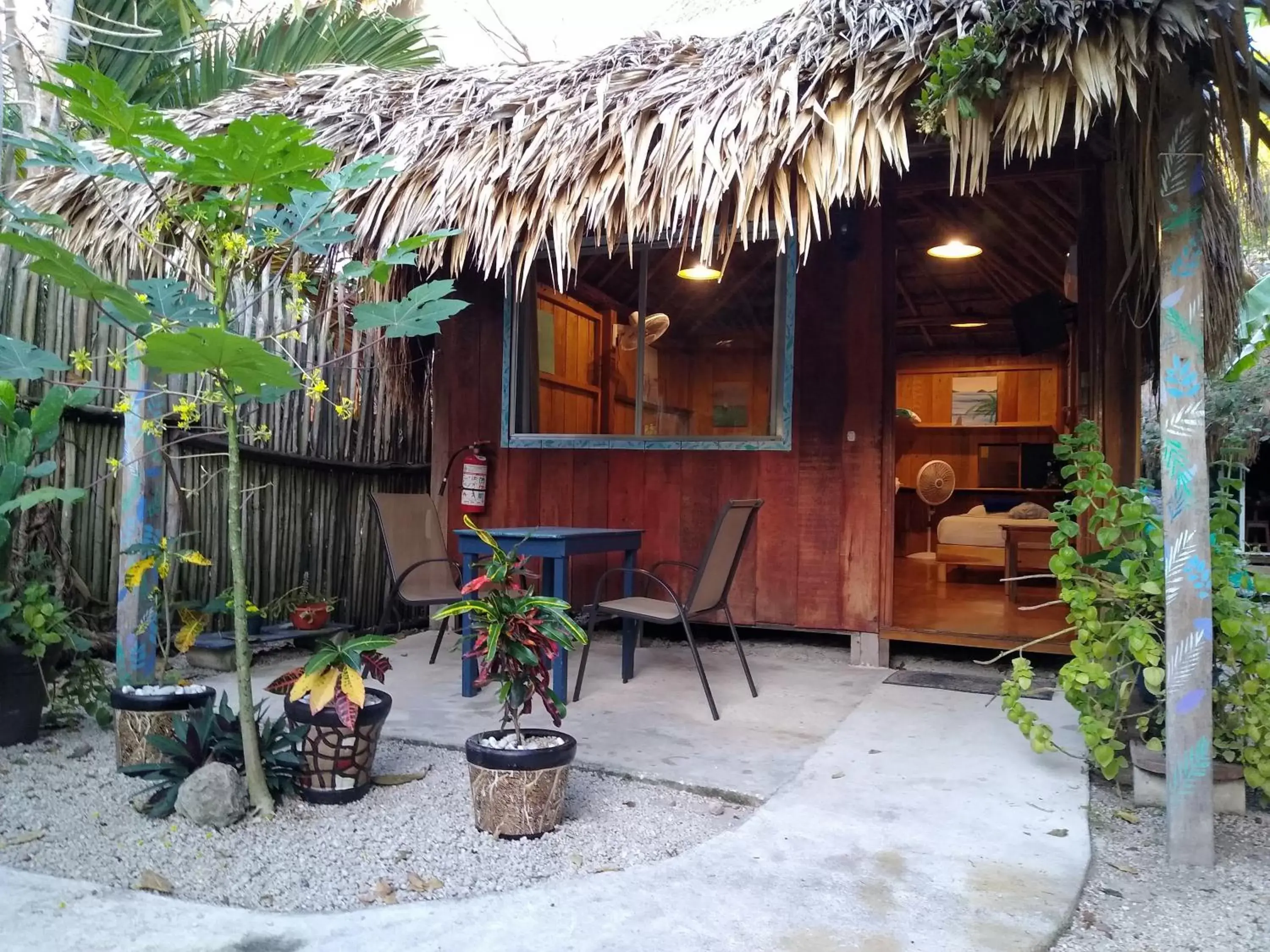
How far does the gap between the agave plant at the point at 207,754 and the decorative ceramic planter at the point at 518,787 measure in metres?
0.58

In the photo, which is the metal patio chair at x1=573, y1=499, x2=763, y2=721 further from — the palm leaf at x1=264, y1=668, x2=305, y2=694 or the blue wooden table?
the palm leaf at x1=264, y1=668, x2=305, y2=694

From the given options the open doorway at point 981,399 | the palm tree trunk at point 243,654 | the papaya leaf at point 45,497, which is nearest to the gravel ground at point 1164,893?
the open doorway at point 981,399

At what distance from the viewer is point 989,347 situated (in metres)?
9.72

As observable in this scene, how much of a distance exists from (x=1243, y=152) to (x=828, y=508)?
2648 millimetres

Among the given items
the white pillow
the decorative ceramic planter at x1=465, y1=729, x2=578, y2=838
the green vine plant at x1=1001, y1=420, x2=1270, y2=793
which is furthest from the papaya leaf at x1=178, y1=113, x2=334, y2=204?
the white pillow

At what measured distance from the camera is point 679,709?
3697mm

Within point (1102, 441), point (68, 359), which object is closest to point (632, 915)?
point (1102, 441)

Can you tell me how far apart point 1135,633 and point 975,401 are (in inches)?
303

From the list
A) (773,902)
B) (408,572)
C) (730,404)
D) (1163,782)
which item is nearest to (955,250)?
(730,404)

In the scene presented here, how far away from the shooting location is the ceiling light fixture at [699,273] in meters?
5.16

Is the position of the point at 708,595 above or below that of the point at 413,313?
below

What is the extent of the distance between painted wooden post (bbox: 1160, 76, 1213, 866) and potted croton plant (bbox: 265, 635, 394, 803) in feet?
6.67

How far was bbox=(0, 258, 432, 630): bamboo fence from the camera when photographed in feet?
14.1

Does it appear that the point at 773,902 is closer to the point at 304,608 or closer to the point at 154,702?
the point at 154,702
